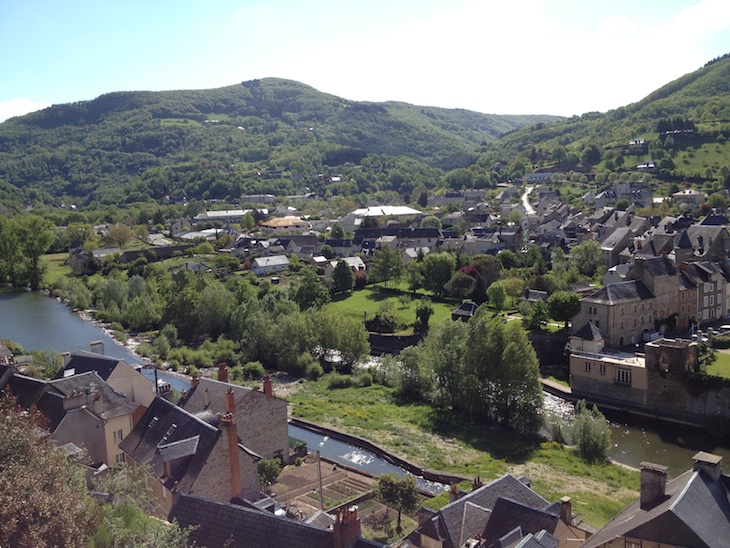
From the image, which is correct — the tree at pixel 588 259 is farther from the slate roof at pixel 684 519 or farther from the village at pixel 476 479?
the slate roof at pixel 684 519

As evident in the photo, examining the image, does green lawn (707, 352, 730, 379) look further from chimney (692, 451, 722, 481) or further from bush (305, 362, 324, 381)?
bush (305, 362, 324, 381)

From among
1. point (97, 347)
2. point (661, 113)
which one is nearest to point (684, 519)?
point (97, 347)

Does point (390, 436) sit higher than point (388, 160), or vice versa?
point (388, 160)

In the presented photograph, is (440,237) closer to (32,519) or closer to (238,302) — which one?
(238,302)

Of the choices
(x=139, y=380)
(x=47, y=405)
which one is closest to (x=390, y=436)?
(x=139, y=380)

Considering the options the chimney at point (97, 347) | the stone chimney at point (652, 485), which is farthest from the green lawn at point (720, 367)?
the chimney at point (97, 347)

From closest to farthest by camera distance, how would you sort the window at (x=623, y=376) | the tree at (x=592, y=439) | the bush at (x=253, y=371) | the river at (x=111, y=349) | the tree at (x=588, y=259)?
the tree at (x=592, y=439) → the river at (x=111, y=349) → the window at (x=623, y=376) → the bush at (x=253, y=371) → the tree at (x=588, y=259)
